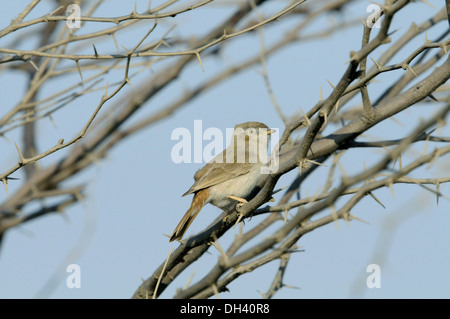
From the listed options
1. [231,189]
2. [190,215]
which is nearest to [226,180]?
[231,189]

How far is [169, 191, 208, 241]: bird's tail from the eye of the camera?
5.45m

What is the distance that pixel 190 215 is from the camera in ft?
19.0

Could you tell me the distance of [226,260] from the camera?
342 centimetres

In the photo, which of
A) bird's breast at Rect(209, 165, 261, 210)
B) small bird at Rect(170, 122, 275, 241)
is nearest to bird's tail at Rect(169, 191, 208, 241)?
small bird at Rect(170, 122, 275, 241)

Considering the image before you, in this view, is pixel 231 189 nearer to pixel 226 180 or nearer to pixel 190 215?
pixel 226 180

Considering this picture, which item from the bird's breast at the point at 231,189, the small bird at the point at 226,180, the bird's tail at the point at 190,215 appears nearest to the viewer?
the bird's tail at the point at 190,215

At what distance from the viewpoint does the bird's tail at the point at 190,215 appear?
17.9 ft

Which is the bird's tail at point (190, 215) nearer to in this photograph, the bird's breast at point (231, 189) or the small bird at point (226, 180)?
the small bird at point (226, 180)

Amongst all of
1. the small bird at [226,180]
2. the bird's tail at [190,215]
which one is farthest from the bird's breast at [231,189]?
the bird's tail at [190,215]

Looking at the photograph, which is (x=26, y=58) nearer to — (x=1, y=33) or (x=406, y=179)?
(x=1, y=33)

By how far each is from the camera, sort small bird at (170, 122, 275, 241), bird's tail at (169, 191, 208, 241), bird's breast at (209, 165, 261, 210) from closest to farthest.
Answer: bird's tail at (169, 191, 208, 241)
small bird at (170, 122, 275, 241)
bird's breast at (209, 165, 261, 210)

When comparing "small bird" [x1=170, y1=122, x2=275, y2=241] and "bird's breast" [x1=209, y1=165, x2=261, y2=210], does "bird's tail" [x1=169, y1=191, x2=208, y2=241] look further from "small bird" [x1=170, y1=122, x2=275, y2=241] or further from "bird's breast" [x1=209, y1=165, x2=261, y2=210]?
"bird's breast" [x1=209, y1=165, x2=261, y2=210]

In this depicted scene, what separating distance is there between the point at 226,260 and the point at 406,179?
1085 millimetres
